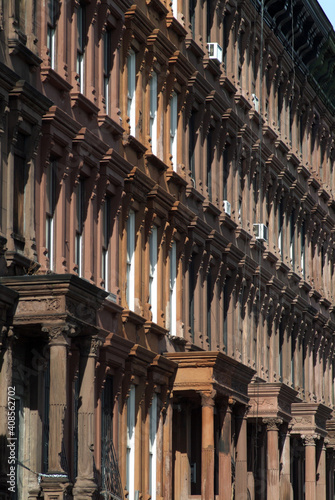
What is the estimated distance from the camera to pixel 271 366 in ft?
155

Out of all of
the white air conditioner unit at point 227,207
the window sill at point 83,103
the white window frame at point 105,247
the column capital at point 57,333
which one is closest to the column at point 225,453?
the white window frame at point 105,247

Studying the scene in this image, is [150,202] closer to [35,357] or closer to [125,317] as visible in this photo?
[125,317]

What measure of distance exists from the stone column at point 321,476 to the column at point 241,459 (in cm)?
886

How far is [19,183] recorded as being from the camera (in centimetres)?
2780

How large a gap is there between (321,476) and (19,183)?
2282cm

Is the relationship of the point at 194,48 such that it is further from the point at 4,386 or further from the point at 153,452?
the point at 4,386

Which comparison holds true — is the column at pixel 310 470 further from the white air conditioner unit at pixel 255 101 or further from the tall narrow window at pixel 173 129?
the tall narrow window at pixel 173 129

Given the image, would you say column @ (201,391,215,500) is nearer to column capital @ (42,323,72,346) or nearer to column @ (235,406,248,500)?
column @ (235,406,248,500)

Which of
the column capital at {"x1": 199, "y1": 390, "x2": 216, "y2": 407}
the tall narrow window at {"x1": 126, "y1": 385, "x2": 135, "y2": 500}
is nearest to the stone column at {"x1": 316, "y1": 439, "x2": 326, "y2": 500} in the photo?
the column capital at {"x1": 199, "y1": 390, "x2": 216, "y2": 407}

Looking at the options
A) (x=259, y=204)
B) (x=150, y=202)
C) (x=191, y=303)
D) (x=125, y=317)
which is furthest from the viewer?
(x=259, y=204)

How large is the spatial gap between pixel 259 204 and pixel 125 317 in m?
14.2

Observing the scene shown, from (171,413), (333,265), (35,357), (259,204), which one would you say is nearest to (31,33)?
(35,357)

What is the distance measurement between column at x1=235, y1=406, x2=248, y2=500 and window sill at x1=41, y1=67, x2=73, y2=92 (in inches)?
476

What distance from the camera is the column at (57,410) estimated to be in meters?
25.2
